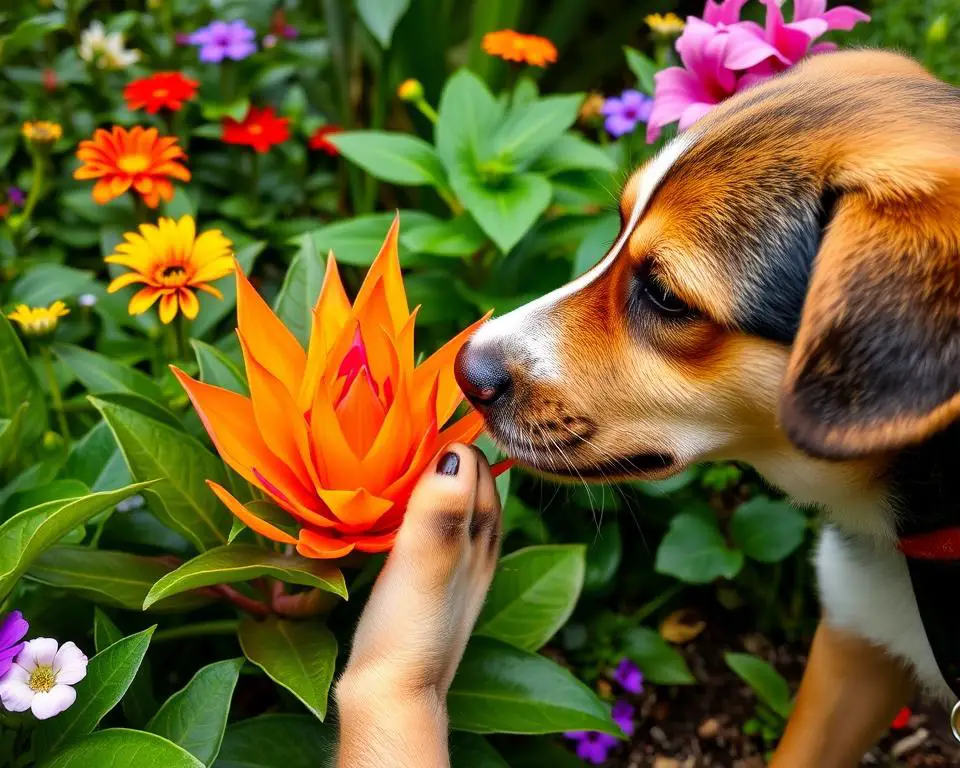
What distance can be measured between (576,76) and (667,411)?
8.73ft

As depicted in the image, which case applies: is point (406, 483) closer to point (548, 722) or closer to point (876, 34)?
point (548, 722)

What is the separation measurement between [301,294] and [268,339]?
1.04ft

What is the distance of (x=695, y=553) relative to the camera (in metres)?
2.10

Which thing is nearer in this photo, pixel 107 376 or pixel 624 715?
pixel 107 376

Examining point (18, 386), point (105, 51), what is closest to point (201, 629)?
point (18, 386)

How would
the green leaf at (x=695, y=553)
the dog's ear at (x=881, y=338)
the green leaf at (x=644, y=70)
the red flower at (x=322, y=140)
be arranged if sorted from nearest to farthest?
the dog's ear at (x=881, y=338) < the green leaf at (x=695, y=553) < the green leaf at (x=644, y=70) < the red flower at (x=322, y=140)

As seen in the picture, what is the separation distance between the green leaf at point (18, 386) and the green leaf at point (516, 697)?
921 millimetres

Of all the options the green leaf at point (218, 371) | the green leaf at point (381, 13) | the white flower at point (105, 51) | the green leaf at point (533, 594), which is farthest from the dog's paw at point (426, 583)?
the white flower at point (105, 51)

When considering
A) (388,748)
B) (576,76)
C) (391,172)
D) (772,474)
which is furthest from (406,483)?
(576,76)

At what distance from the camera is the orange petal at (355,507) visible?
121cm

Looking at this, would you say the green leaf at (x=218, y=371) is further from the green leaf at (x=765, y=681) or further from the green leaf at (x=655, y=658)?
the green leaf at (x=765, y=681)

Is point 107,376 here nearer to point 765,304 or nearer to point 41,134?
point 41,134

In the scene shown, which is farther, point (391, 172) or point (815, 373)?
point (391, 172)

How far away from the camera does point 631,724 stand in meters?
2.14
